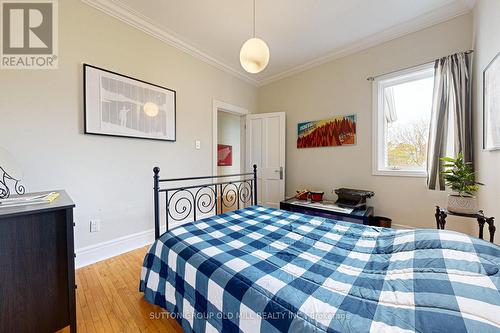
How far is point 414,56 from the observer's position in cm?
254

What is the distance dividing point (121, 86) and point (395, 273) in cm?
288

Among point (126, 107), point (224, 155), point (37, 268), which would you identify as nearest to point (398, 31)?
point (126, 107)

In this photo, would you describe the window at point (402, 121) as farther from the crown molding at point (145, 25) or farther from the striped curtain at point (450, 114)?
the crown molding at point (145, 25)

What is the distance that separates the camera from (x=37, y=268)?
3.62 ft

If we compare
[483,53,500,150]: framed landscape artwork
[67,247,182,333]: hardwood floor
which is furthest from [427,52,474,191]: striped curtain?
[67,247,182,333]: hardwood floor

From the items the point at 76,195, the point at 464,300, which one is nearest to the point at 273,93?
the point at 76,195

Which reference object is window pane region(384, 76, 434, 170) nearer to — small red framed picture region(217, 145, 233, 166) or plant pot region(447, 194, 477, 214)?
plant pot region(447, 194, 477, 214)

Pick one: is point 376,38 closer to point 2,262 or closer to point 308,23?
point 308,23

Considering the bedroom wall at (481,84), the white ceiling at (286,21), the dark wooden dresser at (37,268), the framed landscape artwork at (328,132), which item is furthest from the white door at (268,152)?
the dark wooden dresser at (37,268)

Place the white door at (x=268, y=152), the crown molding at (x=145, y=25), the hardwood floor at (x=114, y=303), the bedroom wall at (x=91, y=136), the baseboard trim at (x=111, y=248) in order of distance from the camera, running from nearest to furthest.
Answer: the hardwood floor at (x=114, y=303) < the bedroom wall at (x=91, y=136) < the baseboard trim at (x=111, y=248) < the crown molding at (x=145, y=25) < the white door at (x=268, y=152)

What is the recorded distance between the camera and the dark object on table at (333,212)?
8.13 ft

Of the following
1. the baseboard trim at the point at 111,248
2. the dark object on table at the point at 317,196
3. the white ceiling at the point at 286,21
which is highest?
the white ceiling at the point at 286,21

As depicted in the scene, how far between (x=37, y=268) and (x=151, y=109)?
196 centimetres

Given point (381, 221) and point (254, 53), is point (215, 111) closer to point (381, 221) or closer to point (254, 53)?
point (254, 53)
